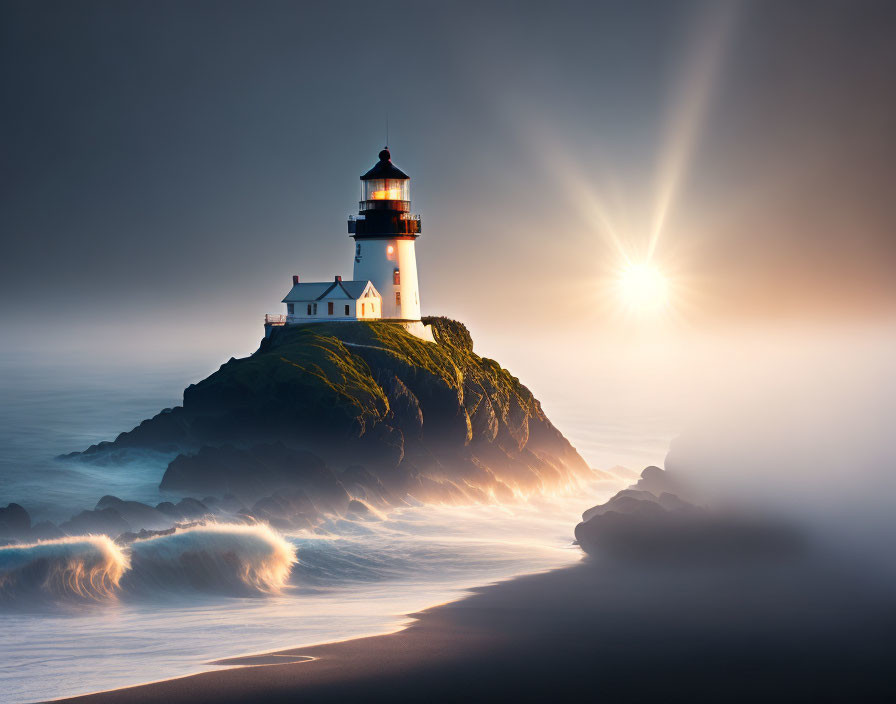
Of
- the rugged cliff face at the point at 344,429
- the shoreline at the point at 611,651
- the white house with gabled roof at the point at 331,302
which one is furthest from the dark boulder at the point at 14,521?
the white house with gabled roof at the point at 331,302

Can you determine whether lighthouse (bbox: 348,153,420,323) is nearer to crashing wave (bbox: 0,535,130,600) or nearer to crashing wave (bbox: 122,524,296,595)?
crashing wave (bbox: 122,524,296,595)

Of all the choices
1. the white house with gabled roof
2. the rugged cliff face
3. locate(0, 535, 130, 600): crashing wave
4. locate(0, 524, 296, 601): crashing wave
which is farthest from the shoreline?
the white house with gabled roof

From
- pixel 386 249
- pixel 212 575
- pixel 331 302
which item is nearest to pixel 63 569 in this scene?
pixel 212 575

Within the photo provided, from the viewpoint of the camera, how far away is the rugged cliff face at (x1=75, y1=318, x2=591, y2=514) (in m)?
55.7

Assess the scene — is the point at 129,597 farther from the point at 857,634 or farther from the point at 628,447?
the point at 628,447

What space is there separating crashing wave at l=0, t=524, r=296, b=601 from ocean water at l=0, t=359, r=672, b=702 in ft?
0.22

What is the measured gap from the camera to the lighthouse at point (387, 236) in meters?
73.8

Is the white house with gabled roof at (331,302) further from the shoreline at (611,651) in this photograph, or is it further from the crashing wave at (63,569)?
the shoreline at (611,651)

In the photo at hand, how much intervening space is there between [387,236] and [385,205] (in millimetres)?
1990

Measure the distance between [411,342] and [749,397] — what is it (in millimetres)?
19599

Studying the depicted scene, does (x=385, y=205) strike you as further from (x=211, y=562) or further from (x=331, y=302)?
(x=211, y=562)

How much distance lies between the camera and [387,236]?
74.0 m

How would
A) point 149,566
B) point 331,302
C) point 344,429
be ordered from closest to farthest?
1. point 149,566
2. point 344,429
3. point 331,302

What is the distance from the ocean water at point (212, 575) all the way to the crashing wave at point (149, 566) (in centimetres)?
7
